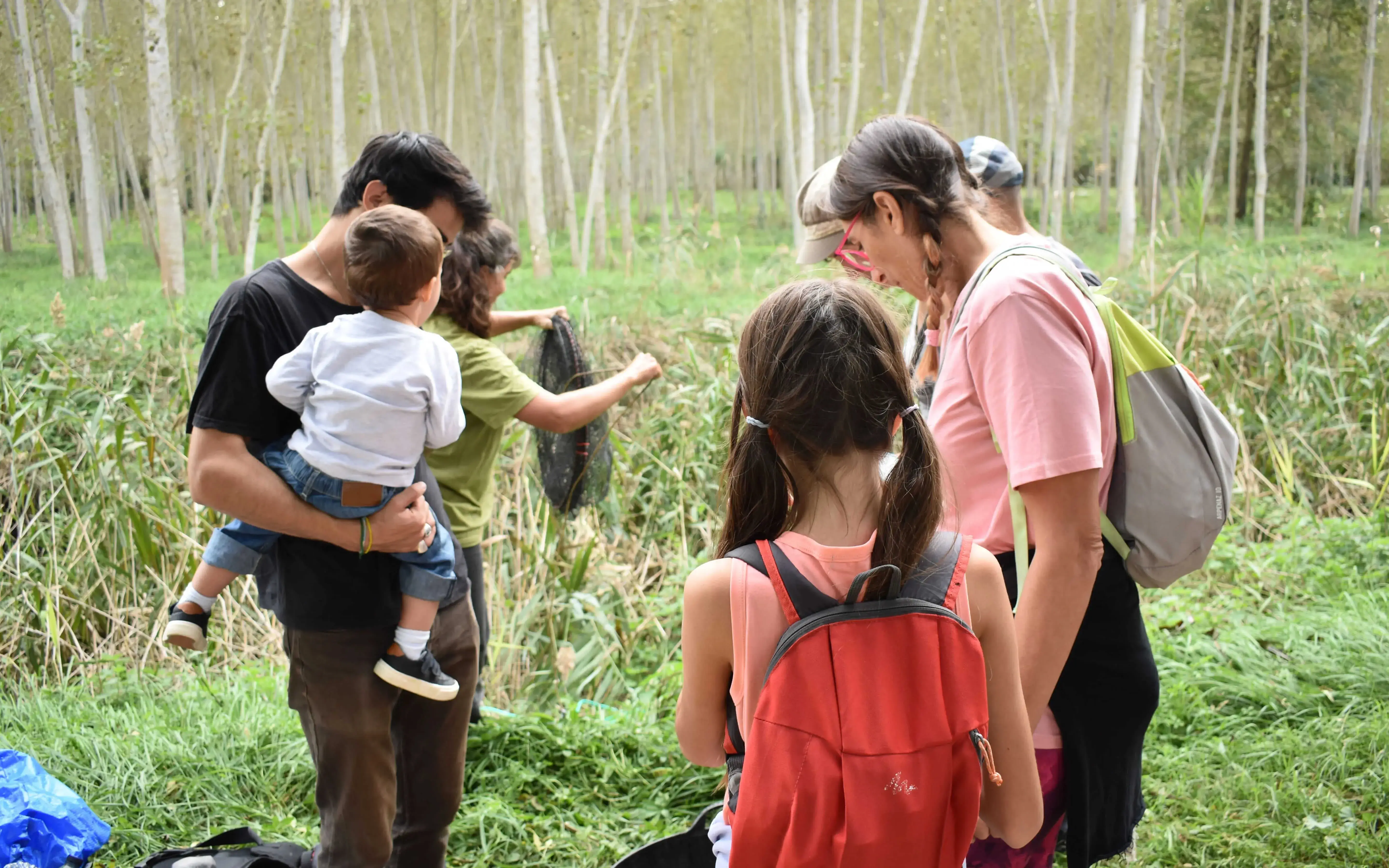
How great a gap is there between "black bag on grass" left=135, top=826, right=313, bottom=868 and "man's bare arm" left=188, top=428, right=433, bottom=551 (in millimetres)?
839

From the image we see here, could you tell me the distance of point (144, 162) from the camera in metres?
5.58

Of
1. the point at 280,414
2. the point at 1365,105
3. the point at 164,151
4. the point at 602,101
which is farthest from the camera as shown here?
the point at 602,101

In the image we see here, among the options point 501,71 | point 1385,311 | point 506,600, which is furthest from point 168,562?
point 501,71

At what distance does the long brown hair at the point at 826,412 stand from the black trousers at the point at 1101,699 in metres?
0.41

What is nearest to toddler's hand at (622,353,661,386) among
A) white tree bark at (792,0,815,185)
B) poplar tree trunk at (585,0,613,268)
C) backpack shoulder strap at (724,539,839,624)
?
backpack shoulder strap at (724,539,839,624)

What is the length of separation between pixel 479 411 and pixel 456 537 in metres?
0.35

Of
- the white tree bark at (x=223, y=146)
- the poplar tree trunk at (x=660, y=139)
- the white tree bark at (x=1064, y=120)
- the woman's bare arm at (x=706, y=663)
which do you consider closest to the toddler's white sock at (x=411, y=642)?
the woman's bare arm at (x=706, y=663)

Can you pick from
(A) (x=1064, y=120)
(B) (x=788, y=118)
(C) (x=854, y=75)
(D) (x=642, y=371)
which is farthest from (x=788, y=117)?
(D) (x=642, y=371)

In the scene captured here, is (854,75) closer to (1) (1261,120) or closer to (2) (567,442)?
(1) (1261,120)

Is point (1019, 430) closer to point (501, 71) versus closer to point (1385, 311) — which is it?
point (1385, 311)

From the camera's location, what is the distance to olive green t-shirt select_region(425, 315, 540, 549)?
2385 mm

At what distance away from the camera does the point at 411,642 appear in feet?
5.87

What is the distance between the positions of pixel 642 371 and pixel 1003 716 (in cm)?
160

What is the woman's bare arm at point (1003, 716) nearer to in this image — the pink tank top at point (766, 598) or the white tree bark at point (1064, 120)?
the pink tank top at point (766, 598)
